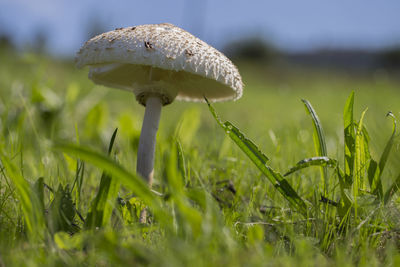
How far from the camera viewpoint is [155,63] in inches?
51.0

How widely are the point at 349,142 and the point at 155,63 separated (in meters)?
0.87

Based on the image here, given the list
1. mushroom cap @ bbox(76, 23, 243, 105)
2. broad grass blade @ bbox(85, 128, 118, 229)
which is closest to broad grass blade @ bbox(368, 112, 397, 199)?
mushroom cap @ bbox(76, 23, 243, 105)

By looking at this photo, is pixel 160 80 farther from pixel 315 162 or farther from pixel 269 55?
pixel 269 55

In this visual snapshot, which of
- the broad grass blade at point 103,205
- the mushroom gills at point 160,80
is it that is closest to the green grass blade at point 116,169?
the broad grass blade at point 103,205

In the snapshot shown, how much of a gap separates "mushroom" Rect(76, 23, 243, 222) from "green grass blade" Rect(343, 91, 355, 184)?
0.48 metres

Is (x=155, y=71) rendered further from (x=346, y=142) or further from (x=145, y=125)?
(x=346, y=142)

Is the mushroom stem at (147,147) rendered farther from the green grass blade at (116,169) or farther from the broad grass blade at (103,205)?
the green grass blade at (116,169)

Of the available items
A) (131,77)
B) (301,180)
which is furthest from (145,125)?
(301,180)

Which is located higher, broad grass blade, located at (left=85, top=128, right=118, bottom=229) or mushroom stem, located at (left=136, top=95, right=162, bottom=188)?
mushroom stem, located at (left=136, top=95, right=162, bottom=188)

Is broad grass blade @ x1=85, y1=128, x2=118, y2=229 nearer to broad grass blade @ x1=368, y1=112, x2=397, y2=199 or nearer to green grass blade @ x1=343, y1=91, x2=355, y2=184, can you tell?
green grass blade @ x1=343, y1=91, x2=355, y2=184

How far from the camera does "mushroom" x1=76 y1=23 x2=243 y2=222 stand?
1.31 m

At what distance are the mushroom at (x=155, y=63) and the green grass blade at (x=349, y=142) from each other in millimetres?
482

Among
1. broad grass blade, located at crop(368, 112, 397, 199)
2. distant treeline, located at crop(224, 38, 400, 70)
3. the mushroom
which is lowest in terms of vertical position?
broad grass blade, located at crop(368, 112, 397, 199)

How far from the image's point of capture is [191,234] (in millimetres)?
970
